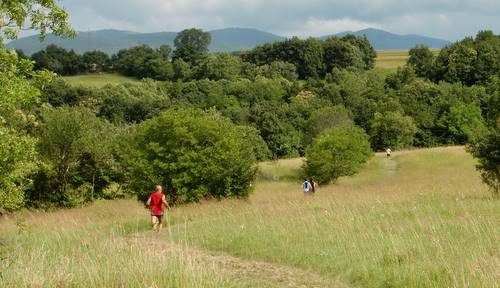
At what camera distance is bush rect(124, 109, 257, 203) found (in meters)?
24.6

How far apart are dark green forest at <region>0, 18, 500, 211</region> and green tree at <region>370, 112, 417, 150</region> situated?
215mm

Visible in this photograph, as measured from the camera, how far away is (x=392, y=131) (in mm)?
86688

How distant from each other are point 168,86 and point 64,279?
356 ft

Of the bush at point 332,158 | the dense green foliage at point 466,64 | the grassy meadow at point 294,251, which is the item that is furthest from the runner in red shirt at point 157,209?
the dense green foliage at point 466,64

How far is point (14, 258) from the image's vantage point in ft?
24.6

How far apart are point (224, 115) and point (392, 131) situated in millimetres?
26876

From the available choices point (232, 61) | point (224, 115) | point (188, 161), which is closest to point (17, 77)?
point (188, 161)

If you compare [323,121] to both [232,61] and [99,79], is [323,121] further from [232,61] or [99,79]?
[99,79]

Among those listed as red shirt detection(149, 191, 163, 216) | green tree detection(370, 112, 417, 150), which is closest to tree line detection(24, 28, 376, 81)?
green tree detection(370, 112, 417, 150)

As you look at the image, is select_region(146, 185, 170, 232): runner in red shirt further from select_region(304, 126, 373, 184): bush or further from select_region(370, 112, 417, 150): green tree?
select_region(370, 112, 417, 150): green tree

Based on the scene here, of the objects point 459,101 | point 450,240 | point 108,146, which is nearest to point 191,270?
point 450,240

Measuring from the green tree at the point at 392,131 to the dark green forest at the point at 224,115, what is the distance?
0.22m

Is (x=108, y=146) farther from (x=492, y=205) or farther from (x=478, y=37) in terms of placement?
(x=478, y=37)

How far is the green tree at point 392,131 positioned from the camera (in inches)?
3366
